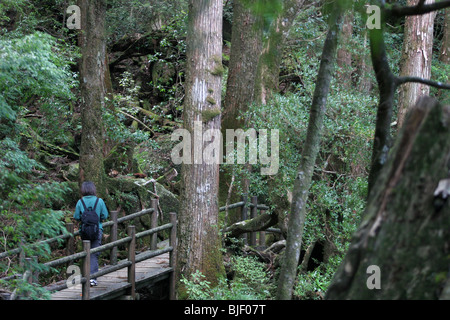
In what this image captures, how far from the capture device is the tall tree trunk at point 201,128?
308 inches

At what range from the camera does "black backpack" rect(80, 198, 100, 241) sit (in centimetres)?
741

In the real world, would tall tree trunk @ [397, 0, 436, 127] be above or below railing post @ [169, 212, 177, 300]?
above

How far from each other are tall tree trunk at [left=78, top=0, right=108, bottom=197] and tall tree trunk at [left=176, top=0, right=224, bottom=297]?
124 inches

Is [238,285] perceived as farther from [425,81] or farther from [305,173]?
[425,81]

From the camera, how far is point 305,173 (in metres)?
4.68

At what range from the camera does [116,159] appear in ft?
40.4

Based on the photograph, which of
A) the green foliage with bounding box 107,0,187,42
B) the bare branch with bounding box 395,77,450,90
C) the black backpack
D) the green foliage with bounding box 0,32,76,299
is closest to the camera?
the bare branch with bounding box 395,77,450,90

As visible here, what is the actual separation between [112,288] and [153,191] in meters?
4.07

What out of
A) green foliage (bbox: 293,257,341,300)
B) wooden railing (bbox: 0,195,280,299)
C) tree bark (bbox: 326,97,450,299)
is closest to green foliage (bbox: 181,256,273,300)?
green foliage (bbox: 293,257,341,300)

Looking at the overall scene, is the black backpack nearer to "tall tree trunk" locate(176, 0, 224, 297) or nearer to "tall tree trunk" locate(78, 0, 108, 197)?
"tall tree trunk" locate(176, 0, 224, 297)

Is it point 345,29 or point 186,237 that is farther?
point 345,29
